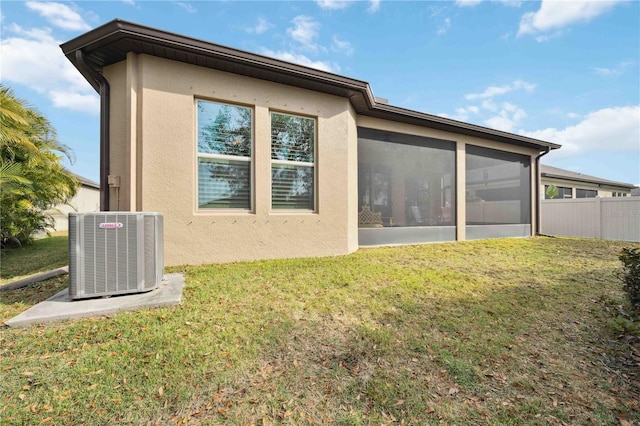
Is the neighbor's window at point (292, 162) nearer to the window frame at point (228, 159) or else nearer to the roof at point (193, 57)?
the window frame at point (228, 159)

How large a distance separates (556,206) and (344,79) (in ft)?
42.3

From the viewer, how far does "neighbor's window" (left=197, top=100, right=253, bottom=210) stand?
540cm

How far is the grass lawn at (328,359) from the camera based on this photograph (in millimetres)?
1903

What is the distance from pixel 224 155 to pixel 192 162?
2.09 ft

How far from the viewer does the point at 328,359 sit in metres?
2.48

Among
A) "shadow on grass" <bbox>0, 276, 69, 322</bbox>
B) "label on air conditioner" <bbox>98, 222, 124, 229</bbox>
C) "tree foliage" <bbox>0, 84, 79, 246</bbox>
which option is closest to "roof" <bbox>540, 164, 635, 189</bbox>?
"label on air conditioner" <bbox>98, 222, 124, 229</bbox>

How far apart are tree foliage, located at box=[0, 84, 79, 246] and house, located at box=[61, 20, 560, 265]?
2.41 m

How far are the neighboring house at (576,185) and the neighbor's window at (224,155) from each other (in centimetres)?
1809

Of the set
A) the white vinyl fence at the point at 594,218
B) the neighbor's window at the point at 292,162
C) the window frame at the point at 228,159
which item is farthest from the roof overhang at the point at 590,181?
the window frame at the point at 228,159

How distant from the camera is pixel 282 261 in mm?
5613

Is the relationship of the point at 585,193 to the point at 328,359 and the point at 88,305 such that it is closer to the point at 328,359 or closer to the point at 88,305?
the point at 328,359

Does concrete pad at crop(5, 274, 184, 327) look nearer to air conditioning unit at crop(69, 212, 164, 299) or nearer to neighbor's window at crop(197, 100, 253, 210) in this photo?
air conditioning unit at crop(69, 212, 164, 299)

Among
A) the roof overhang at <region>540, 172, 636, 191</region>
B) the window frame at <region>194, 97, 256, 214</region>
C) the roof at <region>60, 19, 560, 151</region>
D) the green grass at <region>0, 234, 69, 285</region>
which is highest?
the roof at <region>60, 19, 560, 151</region>

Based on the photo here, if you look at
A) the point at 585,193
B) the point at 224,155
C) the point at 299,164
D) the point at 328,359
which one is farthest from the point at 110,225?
the point at 585,193
